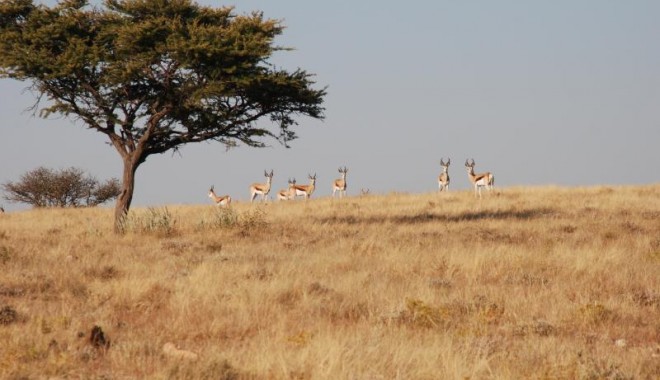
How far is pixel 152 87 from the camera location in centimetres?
2317

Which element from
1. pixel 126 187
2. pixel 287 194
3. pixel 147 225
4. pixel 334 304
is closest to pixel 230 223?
pixel 147 225

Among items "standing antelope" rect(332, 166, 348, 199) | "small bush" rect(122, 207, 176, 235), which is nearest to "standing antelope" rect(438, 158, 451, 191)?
"standing antelope" rect(332, 166, 348, 199)

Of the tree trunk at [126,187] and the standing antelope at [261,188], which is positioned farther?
the standing antelope at [261,188]

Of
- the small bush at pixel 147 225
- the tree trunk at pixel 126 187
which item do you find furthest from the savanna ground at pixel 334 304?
the tree trunk at pixel 126 187

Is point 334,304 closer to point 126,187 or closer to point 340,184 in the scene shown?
point 126,187

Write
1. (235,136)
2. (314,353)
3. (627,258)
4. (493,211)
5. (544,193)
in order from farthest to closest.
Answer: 1. (544,193)
2. (493,211)
3. (235,136)
4. (627,258)
5. (314,353)

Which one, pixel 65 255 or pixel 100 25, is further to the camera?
pixel 100 25

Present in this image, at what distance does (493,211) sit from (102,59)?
14.4 metres

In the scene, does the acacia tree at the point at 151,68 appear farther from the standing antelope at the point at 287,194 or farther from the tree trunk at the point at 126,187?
the standing antelope at the point at 287,194

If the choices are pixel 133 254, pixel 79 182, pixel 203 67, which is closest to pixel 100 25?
pixel 203 67

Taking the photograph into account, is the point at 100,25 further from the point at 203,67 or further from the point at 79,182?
the point at 79,182

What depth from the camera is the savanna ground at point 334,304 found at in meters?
7.04

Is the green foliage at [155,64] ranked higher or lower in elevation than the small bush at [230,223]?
higher

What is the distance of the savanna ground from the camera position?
7.04 m
